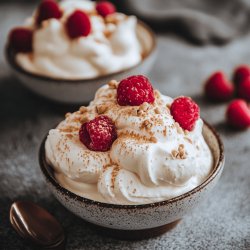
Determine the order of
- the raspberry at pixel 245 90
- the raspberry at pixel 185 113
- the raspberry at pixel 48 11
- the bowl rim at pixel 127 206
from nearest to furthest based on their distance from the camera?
the bowl rim at pixel 127 206 → the raspberry at pixel 185 113 → the raspberry at pixel 48 11 → the raspberry at pixel 245 90

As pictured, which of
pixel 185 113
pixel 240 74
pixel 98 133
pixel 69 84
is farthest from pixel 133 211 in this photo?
pixel 240 74

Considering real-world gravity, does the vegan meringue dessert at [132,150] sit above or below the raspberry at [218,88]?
above

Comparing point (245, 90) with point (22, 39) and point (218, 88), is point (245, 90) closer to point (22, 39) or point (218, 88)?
point (218, 88)

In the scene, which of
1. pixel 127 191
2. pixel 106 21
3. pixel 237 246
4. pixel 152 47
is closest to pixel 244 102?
pixel 152 47

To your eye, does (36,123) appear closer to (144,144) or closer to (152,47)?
(152,47)

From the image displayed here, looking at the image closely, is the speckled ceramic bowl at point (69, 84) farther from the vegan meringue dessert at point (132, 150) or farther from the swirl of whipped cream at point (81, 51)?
the vegan meringue dessert at point (132, 150)

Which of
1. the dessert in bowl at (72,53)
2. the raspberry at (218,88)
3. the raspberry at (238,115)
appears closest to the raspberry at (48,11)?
the dessert in bowl at (72,53)

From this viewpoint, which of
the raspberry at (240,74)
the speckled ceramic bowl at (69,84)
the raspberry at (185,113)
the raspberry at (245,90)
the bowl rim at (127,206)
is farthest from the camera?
Result: the raspberry at (240,74)
